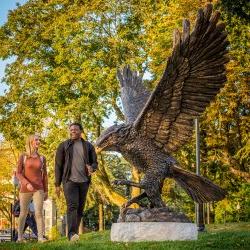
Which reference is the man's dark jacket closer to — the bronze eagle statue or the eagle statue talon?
the eagle statue talon

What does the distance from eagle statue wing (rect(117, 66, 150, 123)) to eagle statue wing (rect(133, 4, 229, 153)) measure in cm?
75

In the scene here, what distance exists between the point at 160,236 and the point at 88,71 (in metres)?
20.1

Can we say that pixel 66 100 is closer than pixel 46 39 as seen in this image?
Yes

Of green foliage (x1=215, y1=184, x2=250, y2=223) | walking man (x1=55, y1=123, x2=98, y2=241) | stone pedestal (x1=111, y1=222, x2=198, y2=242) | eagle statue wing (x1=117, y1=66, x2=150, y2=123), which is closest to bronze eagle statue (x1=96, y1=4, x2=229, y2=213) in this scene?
eagle statue wing (x1=117, y1=66, x2=150, y2=123)

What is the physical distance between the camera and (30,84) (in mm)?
32031

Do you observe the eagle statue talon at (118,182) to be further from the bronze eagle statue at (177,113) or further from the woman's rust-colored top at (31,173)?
the woman's rust-colored top at (31,173)

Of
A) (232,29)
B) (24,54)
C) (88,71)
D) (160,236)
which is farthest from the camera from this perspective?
(24,54)

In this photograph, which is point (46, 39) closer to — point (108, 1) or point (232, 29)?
point (108, 1)

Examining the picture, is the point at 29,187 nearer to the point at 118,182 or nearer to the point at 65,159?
the point at 65,159

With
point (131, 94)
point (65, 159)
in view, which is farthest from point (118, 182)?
point (131, 94)

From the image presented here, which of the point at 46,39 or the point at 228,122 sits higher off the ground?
→ the point at 46,39

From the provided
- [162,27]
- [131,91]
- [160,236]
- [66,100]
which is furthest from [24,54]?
[160,236]

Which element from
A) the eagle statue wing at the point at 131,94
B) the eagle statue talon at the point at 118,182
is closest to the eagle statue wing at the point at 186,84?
the eagle statue wing at the point at 131,94

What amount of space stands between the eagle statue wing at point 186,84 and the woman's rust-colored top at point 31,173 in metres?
2.77
